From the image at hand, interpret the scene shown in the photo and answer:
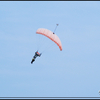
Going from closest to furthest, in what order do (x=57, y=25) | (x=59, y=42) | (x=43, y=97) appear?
(x=43, y=97), (x=57, y=25), (x=59, y=42)

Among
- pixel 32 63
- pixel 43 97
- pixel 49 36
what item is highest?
pixel 49 36

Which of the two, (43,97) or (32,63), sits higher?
(32,63)

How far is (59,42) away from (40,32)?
457cm

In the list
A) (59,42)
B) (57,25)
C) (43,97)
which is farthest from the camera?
(59,42)

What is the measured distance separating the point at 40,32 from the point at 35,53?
499 centimetres

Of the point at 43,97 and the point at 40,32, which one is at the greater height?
the point at 40,32

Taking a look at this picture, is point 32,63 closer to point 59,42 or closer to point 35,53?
point 35,53

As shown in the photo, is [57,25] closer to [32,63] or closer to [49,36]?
[49,36]

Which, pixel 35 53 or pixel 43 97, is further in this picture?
pixel 35 53

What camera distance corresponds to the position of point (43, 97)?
176ft

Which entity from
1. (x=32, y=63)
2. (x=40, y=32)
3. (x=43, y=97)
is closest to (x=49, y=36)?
(x=40, y=32)

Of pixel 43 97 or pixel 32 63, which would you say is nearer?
pixel 43 97

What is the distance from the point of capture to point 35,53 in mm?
65250

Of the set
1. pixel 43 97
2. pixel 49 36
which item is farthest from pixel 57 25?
pixel 43 97
